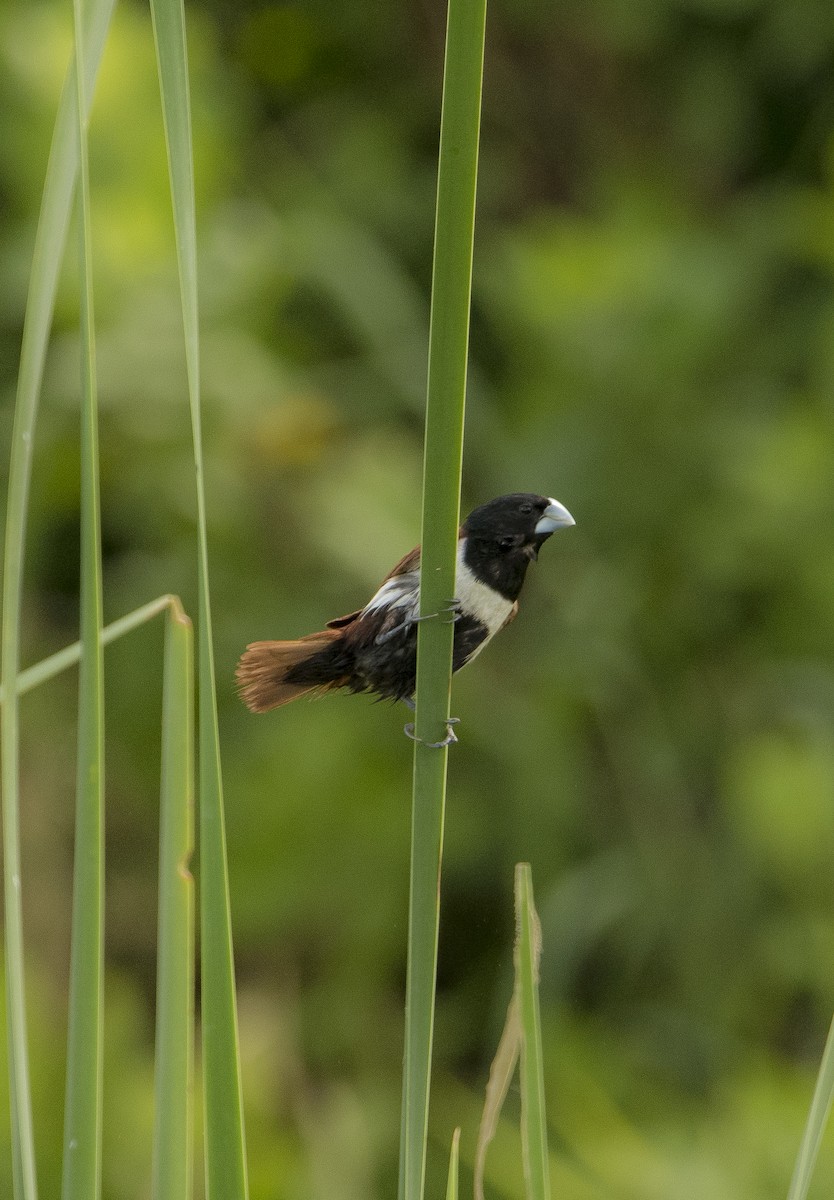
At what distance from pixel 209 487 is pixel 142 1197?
1.48 m

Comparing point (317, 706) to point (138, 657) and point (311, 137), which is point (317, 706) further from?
point (311, 137)

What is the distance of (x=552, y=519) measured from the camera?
64.9 inches

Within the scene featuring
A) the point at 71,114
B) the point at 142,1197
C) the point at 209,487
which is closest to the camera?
the point at 71,114

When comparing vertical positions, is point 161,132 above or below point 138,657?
above

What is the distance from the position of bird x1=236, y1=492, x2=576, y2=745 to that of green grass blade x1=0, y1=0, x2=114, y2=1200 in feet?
2.11

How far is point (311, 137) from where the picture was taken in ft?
14.0

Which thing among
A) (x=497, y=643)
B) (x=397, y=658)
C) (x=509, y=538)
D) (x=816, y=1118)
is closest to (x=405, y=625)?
(x=397, y=658)

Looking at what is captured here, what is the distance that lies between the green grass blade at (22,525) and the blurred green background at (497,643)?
5.98 feet

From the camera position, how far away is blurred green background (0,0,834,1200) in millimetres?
Answer: 2969

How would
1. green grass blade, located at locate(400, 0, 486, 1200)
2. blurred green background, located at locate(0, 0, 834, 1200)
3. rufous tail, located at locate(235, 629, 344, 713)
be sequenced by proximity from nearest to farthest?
green grass blade, located at locate(400, 0, 486, 1200), rufous tail, located at locate(235, 629, 344, 713), blurred green background, located at locate(0, 0, 834, 1200)

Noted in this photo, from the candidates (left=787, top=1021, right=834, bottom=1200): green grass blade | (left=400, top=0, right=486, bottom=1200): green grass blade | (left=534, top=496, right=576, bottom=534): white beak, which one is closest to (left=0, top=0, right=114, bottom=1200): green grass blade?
(left=400, top=0, right=486, bottom=1200): green grass blade

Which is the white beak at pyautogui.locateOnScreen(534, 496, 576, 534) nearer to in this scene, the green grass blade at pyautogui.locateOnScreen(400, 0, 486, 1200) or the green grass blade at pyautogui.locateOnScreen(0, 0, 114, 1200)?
the green grass blade at pyautogui.locateOnScreen(400, 0, 486, 1200)

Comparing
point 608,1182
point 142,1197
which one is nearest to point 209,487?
point 142,1197

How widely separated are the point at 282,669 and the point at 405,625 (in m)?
0.20
